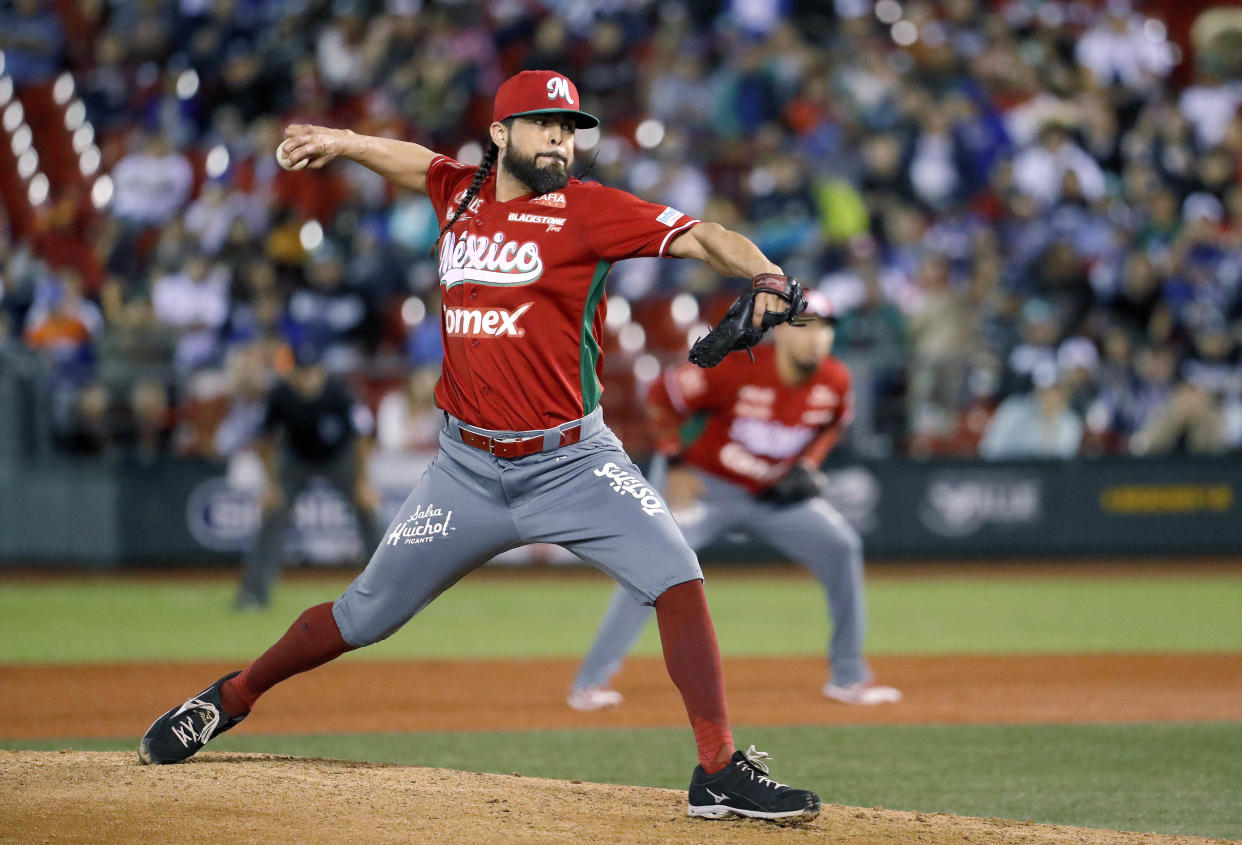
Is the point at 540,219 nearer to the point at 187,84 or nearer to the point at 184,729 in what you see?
the point at 184,729

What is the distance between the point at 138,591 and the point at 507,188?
423 inches

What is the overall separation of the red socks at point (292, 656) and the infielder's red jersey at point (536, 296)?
866mm

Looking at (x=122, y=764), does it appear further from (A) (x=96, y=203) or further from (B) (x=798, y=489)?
(A) (x=96, y=203)

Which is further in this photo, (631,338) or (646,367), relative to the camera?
(631,338)

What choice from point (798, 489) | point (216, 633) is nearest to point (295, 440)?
point (216, 633)

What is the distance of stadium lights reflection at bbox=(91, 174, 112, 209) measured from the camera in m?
18.6

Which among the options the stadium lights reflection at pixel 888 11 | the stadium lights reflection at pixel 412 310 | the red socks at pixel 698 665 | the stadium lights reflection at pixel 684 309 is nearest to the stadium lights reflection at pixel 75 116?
the stadium lights reflection at pixel 412 310

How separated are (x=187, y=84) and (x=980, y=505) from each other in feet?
36.8

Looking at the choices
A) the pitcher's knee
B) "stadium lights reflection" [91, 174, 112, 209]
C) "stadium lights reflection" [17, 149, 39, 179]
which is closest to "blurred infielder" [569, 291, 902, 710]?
the pitcher's knee

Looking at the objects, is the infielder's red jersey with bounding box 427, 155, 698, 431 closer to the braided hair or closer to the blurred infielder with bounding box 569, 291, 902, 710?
the braided hair

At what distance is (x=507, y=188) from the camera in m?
5.17

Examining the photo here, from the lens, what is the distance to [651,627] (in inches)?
484

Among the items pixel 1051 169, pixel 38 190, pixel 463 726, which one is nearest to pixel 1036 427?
pixel 1051 169

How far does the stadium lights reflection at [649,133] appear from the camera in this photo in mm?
18391
